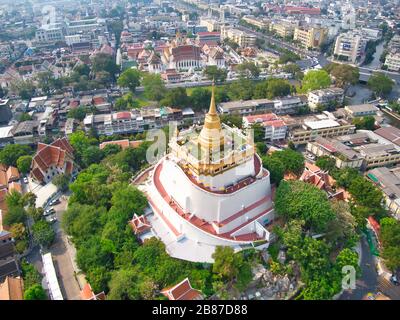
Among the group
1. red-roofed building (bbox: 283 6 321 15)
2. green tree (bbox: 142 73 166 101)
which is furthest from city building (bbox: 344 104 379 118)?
red-roofed building (bbox: 283 6 321 15)

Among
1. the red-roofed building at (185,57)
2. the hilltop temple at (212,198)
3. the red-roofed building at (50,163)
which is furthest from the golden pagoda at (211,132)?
the red-roofed building at (185,57)

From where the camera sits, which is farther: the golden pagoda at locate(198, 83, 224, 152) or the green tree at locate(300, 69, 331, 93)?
the green tree at locate(300, 69, 331, 93)

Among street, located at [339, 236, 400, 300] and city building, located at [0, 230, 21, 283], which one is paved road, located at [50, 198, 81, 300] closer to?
city building, located at [0, 230, 21, 283]

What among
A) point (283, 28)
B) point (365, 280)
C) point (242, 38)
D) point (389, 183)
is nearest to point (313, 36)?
point (283, 28)

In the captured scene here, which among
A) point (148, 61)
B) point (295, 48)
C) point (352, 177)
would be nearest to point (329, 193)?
point (352, 177)

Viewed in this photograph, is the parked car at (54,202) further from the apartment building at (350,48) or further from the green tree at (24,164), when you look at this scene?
the apartment building at (350,48)

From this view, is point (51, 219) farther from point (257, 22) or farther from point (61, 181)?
point (257, 22)
